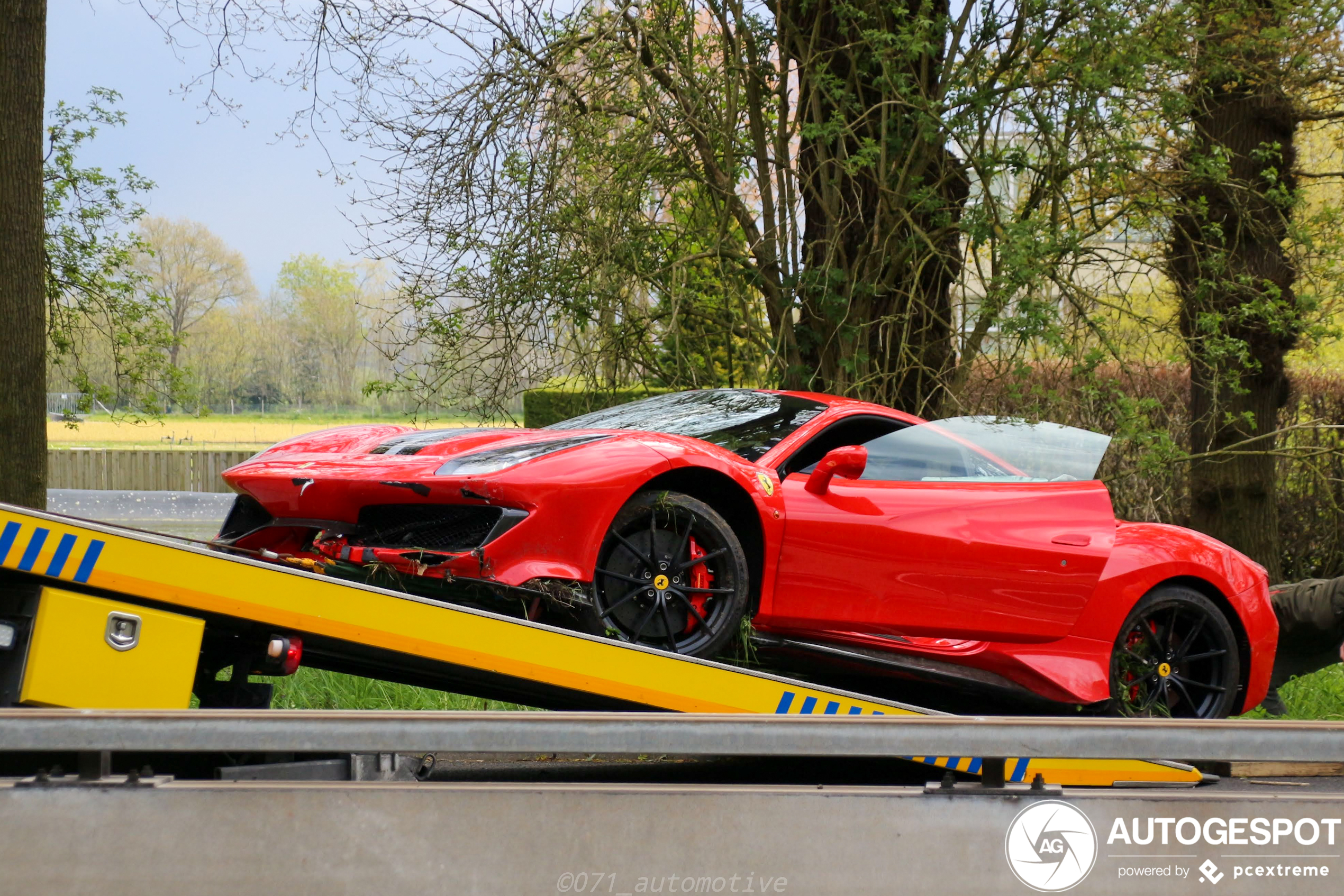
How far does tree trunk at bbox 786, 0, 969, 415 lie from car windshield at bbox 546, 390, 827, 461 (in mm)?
3030

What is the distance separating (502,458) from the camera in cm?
354

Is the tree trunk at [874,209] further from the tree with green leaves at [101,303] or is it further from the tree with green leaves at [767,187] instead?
the tree with green leaves at [101,303]

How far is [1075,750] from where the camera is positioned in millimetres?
2246

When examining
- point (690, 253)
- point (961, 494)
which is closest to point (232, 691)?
point (961, 494)

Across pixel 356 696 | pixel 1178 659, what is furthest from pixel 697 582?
pixel 356 696

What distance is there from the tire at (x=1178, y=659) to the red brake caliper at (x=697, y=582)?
1.80m

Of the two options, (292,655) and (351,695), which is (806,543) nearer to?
(292,655)

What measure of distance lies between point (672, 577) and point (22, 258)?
177 inches

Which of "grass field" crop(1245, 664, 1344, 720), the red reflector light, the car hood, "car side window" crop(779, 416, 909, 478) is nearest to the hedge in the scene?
"car side window" crop(779, 416, 909, 478)

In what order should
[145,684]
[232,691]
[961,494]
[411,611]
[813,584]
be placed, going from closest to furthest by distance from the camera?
[145,684] → [411,611] → [232,691] → [813,584] → [961,494]

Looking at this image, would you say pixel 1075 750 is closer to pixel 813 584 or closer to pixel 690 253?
pixel 813 584

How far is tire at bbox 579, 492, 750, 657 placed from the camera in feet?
11.6

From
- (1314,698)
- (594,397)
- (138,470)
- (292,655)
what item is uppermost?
(594,397)

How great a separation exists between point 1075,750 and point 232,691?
2.04 metres
